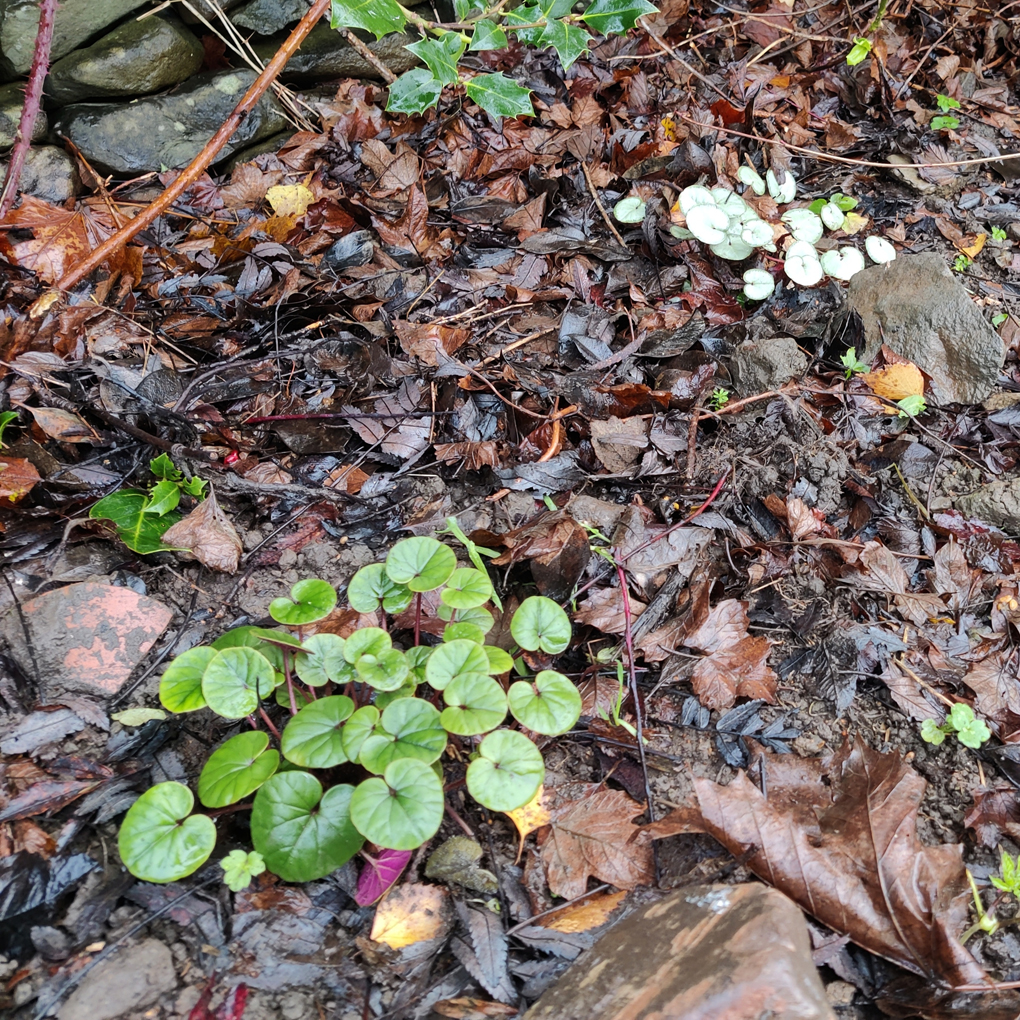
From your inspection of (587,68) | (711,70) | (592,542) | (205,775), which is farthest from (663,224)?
(205,775)

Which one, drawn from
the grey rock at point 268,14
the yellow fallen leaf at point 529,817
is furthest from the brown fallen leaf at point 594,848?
the grey rock at point 268,14

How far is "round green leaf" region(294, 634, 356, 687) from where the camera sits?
1.66m

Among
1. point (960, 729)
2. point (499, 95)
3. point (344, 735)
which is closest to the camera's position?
point (344, 735)

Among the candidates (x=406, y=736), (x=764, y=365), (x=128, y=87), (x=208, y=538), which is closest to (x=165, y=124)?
(x=128, y=87)

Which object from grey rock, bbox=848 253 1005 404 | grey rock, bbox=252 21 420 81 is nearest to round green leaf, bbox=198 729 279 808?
grey rock, bbox=848 253 1005 404

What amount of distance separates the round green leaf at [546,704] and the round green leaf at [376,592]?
40cm

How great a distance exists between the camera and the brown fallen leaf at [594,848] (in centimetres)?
161

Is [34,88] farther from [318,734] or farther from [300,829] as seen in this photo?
[300,829]

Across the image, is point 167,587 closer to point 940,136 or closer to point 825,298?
point 825,298

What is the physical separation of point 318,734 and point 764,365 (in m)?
2.05

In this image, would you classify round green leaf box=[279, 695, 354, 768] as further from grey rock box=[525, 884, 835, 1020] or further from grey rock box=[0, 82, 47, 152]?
grey rock box=[0, 82, 47, 152]

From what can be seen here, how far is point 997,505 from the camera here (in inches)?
97.0

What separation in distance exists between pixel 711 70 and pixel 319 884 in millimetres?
4347

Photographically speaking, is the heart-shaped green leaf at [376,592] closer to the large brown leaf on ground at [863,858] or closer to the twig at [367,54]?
the large brown leaf on ground at [863,858]
